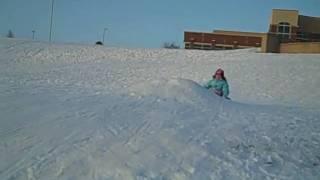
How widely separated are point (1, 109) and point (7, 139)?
2480mm

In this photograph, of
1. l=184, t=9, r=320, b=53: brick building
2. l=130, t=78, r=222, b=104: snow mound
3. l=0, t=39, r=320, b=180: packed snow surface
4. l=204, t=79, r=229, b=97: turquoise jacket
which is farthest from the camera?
l=184, t=9, r=320, b=53: brick building

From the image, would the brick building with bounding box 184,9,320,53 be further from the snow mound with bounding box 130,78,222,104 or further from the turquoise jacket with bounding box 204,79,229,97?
the snow mound with bounding box 130,78,222,104

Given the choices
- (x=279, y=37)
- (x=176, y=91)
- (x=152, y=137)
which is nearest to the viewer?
(x=152, y=137)

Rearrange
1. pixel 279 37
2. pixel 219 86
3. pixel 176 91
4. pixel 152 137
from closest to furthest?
pixel 152 137, pixel 176 91, pixel 219 86, pixel 279 37

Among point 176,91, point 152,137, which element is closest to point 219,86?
point 176,91

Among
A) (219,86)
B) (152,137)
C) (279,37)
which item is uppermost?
(279,37)

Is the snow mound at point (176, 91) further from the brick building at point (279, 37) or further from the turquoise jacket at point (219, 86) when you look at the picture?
the brick building at point (279, 37)

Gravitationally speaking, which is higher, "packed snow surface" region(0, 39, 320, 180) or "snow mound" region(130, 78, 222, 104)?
"snow mound" region(130, 78, 222, 104)

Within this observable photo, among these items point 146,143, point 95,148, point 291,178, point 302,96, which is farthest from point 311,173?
point 302,96

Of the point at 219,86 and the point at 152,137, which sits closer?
the point at 152,137

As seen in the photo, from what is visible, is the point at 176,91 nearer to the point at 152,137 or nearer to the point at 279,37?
the point at 152,137

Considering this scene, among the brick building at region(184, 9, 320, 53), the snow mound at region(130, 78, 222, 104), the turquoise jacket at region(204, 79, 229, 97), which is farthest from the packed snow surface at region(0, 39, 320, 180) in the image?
the brick building at region(184, 9, 320, 53)

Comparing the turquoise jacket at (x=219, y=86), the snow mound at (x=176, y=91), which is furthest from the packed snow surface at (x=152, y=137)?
the turquoise jacket at (x=219, y=86)

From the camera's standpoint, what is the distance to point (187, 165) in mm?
6348
